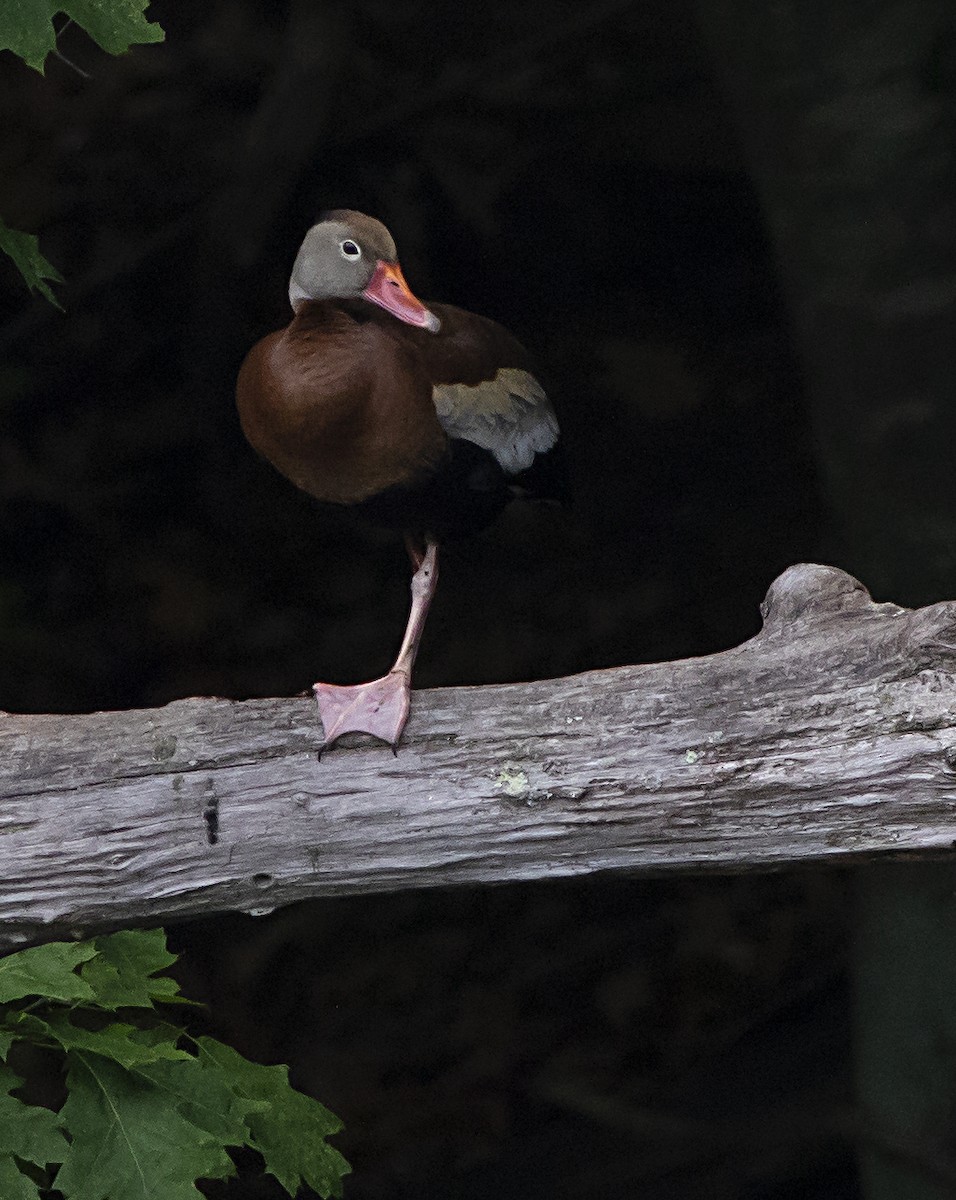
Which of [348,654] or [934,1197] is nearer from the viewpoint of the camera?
[934,1197]

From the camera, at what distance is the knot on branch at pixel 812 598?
1.37 meters

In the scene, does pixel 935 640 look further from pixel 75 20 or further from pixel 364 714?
pixel 75 20

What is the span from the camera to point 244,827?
1342 mm

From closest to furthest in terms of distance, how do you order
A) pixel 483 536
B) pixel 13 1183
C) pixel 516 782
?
1. pixel 13 1183
2. pixel 516 782
3. pixel 483 536

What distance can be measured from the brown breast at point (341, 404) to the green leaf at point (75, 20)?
34cm

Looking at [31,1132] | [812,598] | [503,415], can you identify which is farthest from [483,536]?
[31,1132]

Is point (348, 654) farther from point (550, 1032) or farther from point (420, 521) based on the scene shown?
point (420, 521)

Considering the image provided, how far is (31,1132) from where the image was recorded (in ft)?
4.01

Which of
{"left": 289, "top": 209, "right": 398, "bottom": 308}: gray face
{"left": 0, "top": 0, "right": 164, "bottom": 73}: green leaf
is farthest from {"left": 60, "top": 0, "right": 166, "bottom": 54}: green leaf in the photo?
{"left": 289, "top": 209, "right": 398, "bottom": 308}: gray face

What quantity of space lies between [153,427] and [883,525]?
1.61 metres

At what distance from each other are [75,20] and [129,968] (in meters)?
0.89

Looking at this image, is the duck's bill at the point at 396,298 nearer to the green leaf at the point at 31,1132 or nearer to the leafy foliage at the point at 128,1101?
the leafy foliage at the point at 128,1101

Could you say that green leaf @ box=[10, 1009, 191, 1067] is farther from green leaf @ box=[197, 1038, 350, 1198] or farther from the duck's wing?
the duck's wing

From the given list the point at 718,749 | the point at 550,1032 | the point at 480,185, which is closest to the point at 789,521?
the point at 480,185
